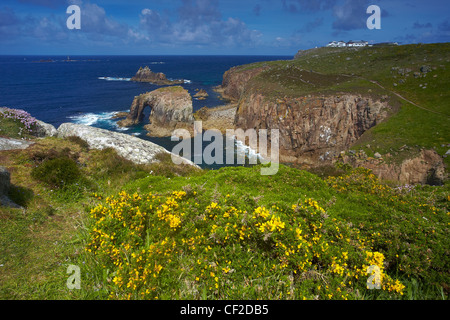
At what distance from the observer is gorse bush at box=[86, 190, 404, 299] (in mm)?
4555

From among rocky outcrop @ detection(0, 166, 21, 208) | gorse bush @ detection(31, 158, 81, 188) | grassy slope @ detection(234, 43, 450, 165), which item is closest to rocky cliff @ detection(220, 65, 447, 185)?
grassy slope @ detection(234, 43, 450, 165)

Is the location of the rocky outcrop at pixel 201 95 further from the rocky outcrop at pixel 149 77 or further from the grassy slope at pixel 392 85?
the rocky outcrop at pixel 149 77

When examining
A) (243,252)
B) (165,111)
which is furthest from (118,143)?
(165,111)

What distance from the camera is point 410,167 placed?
31.0 meters

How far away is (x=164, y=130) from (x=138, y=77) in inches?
3846

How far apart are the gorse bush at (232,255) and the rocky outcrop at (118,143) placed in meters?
11.8

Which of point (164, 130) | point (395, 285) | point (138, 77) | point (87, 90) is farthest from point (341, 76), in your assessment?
point (138, 77)

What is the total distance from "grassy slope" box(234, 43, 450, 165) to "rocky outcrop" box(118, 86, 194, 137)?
2018 centimetres

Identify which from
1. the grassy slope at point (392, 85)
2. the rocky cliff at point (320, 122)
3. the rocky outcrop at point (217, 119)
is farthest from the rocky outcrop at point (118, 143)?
the rocky outcrop at point (217, 119)

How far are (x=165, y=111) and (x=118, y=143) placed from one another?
42.1 metres

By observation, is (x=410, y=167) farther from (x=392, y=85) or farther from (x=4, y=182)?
(x=4, y=182)

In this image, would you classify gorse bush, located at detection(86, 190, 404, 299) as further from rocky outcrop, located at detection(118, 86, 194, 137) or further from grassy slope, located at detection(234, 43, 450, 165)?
rocky outcrop, located at detection(118, 86, 194, 137)

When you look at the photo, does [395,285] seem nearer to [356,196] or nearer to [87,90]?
[356,196]

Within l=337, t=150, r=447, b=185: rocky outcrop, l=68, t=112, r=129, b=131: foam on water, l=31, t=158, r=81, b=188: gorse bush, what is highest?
l=68, t=112, r=129, b=131: foam on water
